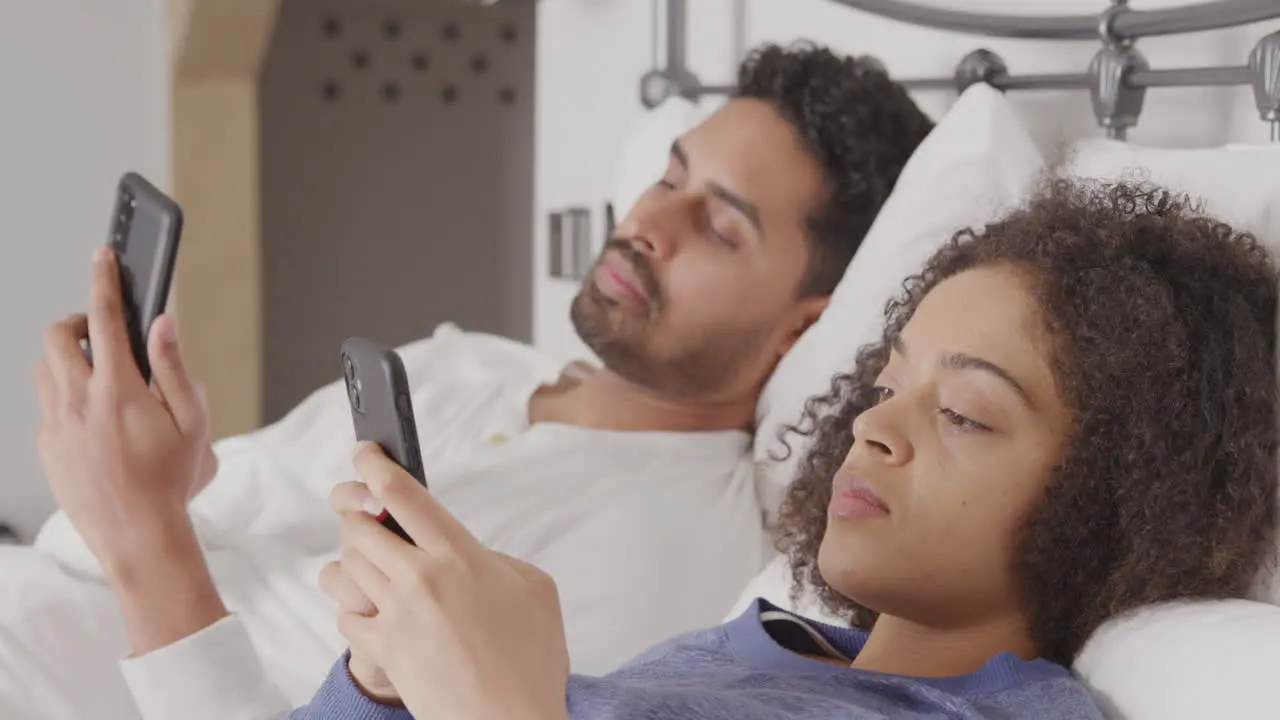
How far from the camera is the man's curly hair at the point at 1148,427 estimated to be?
82cm

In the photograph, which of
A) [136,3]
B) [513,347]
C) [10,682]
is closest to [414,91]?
[136,3]

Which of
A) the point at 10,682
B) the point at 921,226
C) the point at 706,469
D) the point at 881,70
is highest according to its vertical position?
the point at 881,70

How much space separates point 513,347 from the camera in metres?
1.92

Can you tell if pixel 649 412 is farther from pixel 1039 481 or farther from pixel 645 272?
pixel 1039 481

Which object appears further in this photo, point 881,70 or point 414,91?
point 414,91

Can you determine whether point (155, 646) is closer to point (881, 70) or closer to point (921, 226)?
point (921, 226)

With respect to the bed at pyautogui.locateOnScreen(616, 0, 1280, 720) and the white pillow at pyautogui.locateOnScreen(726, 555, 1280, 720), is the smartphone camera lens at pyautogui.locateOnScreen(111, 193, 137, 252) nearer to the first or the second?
the bed at pyautogui.locateOnScreen(616, 0, 1280, 720)

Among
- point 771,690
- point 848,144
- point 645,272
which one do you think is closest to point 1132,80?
point 848,144

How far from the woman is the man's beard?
2.06 feet

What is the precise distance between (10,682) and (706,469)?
1.99 feet

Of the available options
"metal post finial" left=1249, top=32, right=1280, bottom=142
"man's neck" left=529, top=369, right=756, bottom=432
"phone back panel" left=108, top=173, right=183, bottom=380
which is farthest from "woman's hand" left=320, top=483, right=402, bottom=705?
"man's neck" left=529, top=369, right=756, bottom=432

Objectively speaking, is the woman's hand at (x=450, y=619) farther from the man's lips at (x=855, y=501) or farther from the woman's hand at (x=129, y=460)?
the woman's hand at (x=129, y=460)

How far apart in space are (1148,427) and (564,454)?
731mm

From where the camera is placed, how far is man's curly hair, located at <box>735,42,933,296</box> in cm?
151
